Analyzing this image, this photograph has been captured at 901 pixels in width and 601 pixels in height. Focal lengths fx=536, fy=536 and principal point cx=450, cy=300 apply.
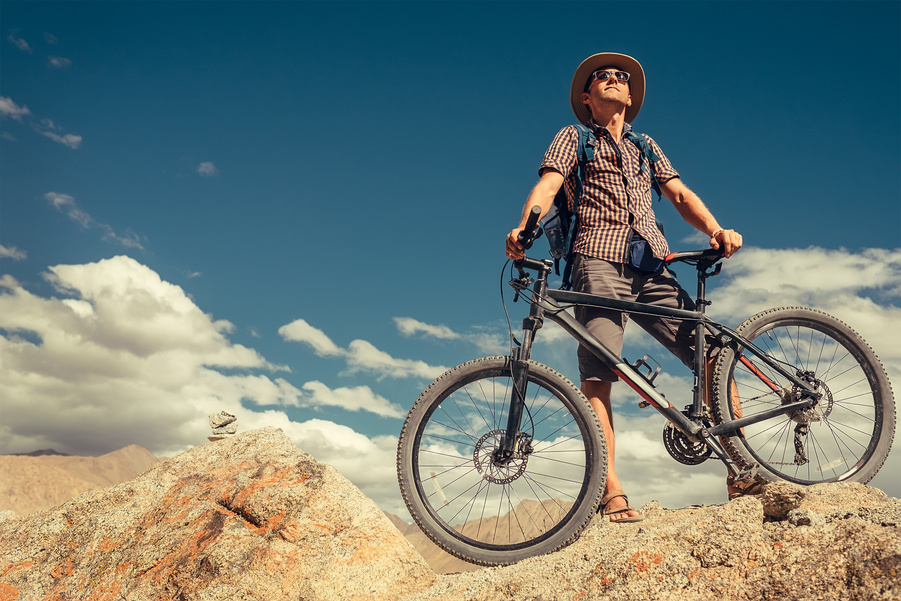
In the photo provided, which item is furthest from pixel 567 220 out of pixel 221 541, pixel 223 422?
Result: pixel 223 422

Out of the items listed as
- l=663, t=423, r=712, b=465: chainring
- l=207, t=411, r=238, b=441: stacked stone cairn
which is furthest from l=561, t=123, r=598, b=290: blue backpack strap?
l=207, t=411, r=238, b=441: stacked stone cairn

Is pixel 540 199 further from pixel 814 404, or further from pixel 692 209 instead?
pixel 814 404

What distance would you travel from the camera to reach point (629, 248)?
4.01 meters

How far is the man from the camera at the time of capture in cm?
377

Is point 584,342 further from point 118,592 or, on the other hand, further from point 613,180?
point 118,592

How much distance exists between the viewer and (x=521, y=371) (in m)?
3.48

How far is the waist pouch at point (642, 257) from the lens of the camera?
401cm

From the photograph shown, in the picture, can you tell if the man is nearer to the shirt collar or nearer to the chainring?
the shirt collar

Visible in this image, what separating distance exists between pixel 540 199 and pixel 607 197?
25.7 inches

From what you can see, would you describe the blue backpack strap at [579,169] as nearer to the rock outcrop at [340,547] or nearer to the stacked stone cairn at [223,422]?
the rock outcrop at [340,547]

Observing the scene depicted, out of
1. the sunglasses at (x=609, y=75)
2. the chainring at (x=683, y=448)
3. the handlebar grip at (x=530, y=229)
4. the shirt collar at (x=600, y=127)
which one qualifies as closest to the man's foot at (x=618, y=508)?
the chainring at (x=683, y=448)

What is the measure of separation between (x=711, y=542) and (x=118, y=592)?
3451 millimetres

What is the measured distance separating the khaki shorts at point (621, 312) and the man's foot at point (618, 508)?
2.54 ft

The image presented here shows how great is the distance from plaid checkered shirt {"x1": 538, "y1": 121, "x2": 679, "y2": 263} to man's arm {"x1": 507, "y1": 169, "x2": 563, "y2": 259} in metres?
0.08
